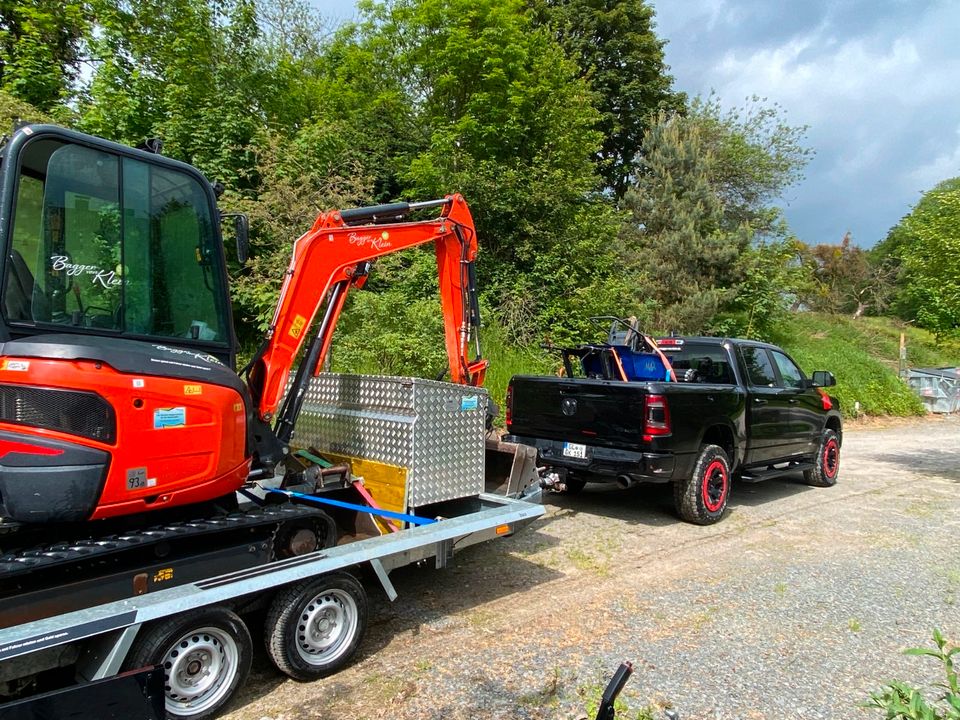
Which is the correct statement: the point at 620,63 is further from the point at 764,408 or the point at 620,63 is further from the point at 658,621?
the point at 658,621

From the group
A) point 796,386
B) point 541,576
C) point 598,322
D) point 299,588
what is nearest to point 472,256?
point 541,576

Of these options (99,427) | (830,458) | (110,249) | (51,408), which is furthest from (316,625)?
(830,458)

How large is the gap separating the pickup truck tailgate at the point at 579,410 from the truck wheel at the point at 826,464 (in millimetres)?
4223

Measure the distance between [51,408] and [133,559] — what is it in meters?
0.91

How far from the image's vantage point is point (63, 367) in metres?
3.06

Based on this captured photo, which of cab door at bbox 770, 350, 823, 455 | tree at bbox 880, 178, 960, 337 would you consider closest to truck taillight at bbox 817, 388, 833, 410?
cab door at bbox 770, 350, 823, 455

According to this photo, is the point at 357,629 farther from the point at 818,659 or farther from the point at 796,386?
the point at 796,386

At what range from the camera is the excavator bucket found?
19.2ft

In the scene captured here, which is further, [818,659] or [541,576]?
[541,576]

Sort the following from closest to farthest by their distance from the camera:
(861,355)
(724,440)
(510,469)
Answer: (510,469) < (724,440) < (861,355)

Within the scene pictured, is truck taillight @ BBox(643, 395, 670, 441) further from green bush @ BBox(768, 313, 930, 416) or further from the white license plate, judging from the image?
green bush @ BBox(768, 313, 930, 416)

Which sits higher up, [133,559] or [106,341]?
[106,341]

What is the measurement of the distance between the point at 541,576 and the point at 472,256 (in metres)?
2.77

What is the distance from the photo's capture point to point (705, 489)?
7164 millimetres
